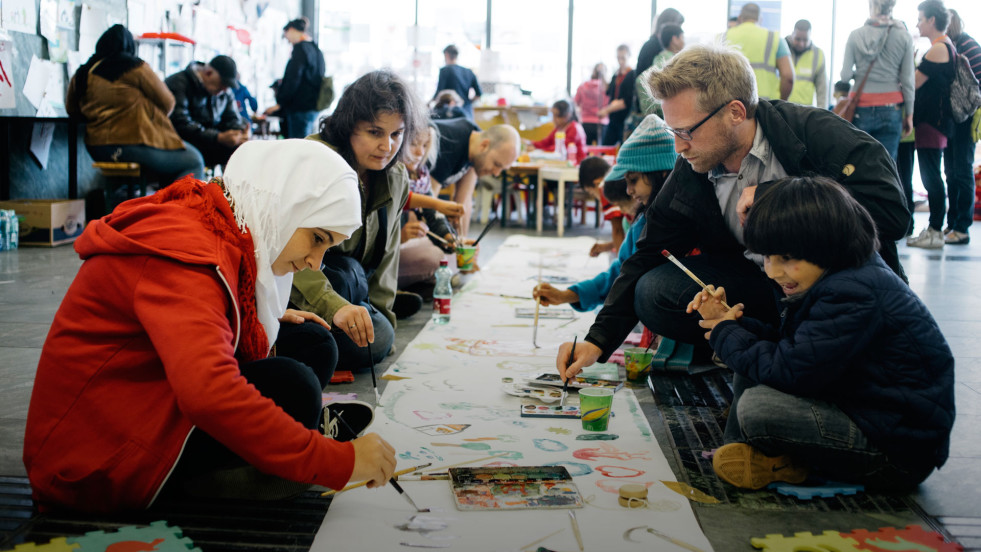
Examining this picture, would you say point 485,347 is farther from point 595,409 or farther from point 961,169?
point 961,169

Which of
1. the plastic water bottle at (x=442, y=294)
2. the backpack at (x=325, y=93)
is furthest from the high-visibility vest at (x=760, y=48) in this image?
the backpack at (x=325, y=93)

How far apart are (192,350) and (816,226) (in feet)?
4.12

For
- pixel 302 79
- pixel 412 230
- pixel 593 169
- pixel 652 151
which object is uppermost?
pixel 302 79

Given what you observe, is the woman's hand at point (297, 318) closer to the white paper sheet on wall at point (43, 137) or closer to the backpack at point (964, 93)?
the white paper sheet on wall at point (43, 137)

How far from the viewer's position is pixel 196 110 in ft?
22.9

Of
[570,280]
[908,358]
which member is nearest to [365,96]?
[908,358]

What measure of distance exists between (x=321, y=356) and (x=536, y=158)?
6.30 meters

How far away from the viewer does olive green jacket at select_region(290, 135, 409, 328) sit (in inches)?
97.9

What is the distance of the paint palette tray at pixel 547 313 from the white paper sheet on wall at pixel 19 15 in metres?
4.14

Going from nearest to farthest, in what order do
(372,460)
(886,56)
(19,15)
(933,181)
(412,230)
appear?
(372,460)
(412,230)
(19,15)
(886,56)
(933,181)

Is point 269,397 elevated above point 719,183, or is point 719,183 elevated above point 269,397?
point 719,183

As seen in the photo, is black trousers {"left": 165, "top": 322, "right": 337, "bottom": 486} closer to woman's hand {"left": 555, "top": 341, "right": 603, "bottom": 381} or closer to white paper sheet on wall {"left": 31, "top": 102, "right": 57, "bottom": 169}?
woman's hand {"left": 555, "top": 341, "right": 603, "bottom": 381}

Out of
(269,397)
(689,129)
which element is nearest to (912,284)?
(689,129)

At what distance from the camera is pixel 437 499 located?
5.71 ft
